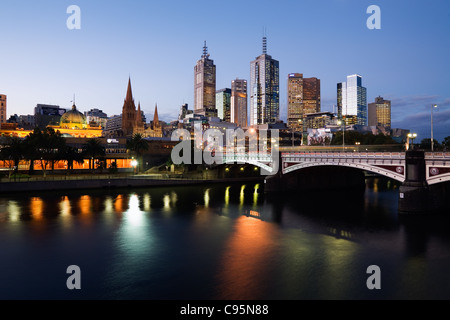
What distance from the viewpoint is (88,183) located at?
2776 inches

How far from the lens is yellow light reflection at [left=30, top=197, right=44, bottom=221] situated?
43.2 m

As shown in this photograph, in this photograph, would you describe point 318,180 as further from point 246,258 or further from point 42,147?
point 42,147

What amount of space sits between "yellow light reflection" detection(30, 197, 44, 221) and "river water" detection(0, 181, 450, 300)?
0.15 metres

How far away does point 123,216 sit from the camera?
44469mm

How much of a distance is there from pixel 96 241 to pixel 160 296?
1501cm

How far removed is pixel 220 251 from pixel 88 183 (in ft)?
167

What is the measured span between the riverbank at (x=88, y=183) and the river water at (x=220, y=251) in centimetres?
1160

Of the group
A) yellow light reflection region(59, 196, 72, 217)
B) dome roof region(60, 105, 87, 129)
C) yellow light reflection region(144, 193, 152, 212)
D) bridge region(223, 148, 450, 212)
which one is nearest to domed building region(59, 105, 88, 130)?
dome roof region(60, 105, 87, 129)

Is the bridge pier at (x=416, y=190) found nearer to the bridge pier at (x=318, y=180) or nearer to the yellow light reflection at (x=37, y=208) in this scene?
the bridge pier at (x=318, y=180)

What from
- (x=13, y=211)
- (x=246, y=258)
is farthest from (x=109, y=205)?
(x=246, y=258)

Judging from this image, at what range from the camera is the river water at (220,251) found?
21266 mm

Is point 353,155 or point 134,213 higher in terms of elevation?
point 353,155

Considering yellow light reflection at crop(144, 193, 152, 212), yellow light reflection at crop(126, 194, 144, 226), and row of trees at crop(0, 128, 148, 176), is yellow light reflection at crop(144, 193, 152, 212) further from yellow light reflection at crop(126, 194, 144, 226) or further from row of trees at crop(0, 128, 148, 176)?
row of trees at crop(0, 128, 148, 176)

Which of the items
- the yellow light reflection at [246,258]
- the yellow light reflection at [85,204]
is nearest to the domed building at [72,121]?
the yellow light reflection at [85,204]
